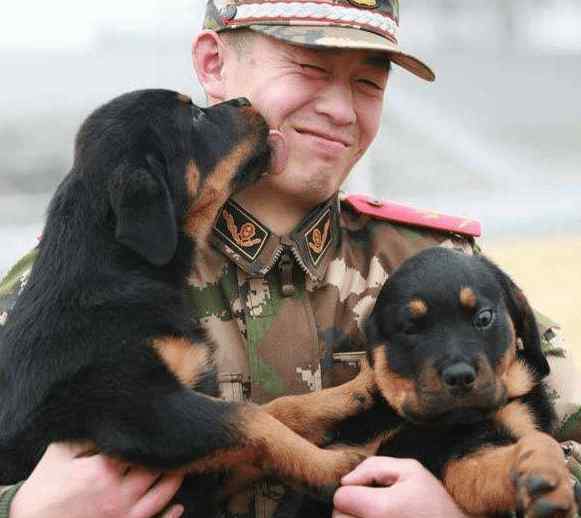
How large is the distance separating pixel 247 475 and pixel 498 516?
0.66 metres

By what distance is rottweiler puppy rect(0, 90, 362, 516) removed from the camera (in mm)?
2674

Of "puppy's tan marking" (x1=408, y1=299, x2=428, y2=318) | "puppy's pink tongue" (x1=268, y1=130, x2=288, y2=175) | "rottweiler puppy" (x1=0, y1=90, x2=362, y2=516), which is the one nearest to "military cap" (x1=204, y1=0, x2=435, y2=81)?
"puppy's pink tongue" (x1=268, y1=130, x2=288, y2=175)

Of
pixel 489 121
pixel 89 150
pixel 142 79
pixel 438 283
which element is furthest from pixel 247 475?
pixel 489 121

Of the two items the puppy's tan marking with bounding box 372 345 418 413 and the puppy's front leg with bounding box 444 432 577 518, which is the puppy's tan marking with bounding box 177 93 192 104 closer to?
the puppy's tan marking with bounding box 372 345 418 413

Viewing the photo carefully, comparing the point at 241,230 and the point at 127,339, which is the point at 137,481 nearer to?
the point at 127,339

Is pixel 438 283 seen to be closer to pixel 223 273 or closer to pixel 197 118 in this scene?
pixel 223 273

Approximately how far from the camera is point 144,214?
2.78 m

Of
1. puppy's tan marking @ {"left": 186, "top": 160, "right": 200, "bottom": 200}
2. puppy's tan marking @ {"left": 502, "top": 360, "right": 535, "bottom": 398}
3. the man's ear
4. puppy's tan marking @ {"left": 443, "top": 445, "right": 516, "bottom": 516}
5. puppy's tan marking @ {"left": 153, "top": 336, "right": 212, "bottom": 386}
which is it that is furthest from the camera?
the man's ear

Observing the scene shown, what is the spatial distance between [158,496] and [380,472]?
0.57 meters

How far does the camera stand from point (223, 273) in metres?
3.13

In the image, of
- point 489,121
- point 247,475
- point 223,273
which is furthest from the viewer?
point 489,121

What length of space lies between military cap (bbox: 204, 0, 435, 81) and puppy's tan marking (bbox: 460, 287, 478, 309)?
75 cm

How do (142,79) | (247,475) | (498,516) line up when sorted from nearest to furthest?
(498,516) → (247,475) → (142,79)

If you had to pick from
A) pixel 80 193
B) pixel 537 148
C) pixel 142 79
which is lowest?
pixel 537 148
